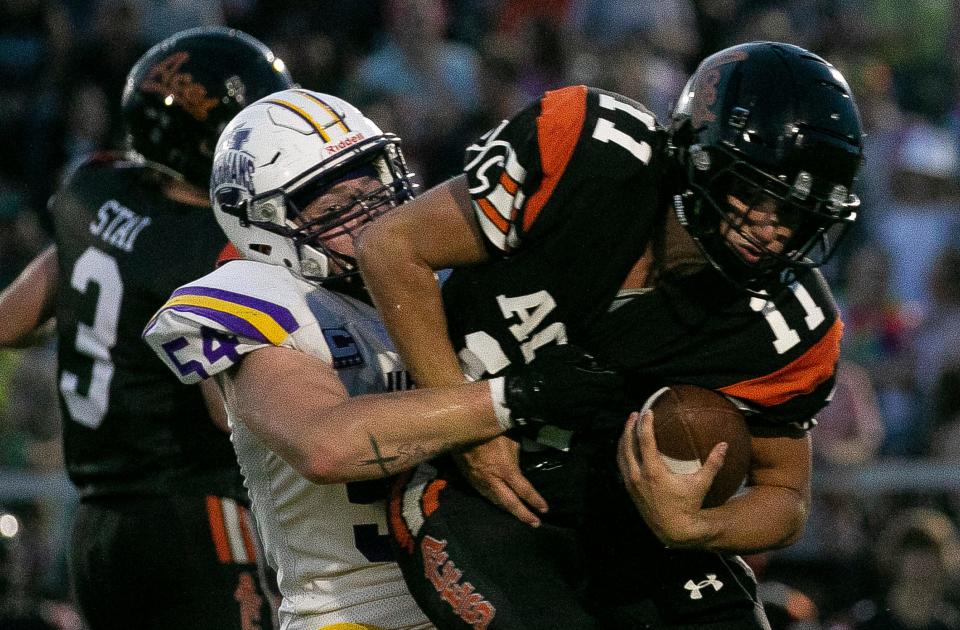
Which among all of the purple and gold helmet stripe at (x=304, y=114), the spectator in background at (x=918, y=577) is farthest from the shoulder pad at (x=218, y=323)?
the spectator in background at (x=918, y=577)

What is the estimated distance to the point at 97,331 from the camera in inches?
174

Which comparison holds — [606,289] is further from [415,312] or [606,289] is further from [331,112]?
[331,112]

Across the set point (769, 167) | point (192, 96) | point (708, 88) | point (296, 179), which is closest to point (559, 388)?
point (769, 167)

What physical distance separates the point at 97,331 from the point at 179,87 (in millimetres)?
779

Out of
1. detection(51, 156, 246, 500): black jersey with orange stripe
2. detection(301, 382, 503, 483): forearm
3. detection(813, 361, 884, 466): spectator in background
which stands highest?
detection(301, 382, 503, 483): forearm

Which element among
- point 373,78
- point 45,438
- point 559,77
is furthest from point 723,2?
point 45,438

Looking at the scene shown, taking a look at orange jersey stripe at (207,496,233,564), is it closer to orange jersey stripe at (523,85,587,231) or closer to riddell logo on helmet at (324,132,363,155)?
riddell logo on helmet at (324,132,363,155)

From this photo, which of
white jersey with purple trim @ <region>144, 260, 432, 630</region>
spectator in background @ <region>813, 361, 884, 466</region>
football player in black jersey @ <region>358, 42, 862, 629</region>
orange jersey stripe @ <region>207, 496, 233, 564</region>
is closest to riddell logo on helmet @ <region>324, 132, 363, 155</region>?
white jersey with purple trim @ <region>144, 260, 432, 630</region>

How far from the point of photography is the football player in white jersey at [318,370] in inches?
121

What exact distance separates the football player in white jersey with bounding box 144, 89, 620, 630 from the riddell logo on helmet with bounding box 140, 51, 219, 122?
2.70 ft

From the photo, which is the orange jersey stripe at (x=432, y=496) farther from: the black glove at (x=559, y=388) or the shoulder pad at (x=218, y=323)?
the shoulder pad at (x=218, y=323)

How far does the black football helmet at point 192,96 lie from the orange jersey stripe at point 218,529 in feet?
3.15

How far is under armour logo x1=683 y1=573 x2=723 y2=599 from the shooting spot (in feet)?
10.8

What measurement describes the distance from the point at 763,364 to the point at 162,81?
2.25 m
